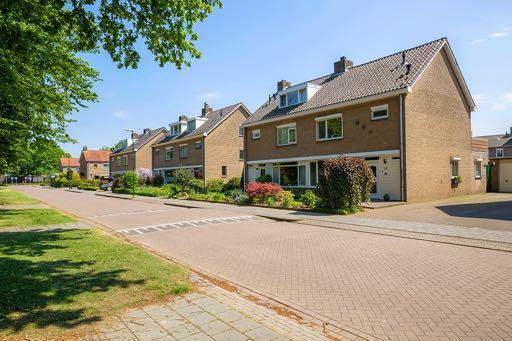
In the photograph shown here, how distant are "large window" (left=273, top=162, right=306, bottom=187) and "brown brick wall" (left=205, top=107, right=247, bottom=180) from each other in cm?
1126

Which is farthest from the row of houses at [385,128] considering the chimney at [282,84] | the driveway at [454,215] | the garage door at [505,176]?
the driveway at [454,215]

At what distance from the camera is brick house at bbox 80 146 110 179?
8369 cm

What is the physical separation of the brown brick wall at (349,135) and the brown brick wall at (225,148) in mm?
10176

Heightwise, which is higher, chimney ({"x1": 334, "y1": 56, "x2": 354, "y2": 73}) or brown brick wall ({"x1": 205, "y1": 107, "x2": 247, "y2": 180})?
chimney ({"x1": 334, "y1": 56, "x2": 354, "y2": 73})

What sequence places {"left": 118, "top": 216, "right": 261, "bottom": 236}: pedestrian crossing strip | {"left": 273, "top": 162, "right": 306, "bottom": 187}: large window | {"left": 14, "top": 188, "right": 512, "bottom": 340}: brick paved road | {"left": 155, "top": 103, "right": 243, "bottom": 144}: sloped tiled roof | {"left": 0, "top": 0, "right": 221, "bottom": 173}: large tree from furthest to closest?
1. {"left": 155, "top": 103, "right": 243, "bottom": 144}: sloped tiled roof
2. {"left": 273, "top": 162, "right": 306, "bottom": 187}: large window
3. {"left": 118, "top": 216, "right": 261, "bottom": 236}: pedestrian crossing strip
4. {"left": 0, "top": 0, "right": 221, "bottom": 173}: large tree
5. {"left": 14, "top": 188, "right": 512, "bottom": 340}: brick paved road

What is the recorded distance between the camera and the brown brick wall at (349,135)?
19.8 meters

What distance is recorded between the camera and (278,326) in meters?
4.39

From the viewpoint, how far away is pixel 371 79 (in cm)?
2300

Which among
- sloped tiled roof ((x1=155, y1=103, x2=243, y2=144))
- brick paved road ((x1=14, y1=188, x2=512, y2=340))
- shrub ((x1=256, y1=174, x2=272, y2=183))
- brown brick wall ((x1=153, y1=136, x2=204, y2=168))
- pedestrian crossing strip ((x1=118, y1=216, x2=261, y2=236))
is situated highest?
sloped tiled roof ((x1=155, y1=103, x2=243, y2=144))

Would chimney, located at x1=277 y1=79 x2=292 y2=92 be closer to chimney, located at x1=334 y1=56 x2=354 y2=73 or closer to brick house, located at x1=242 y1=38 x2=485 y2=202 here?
brick house, located at x1=242 y1=38 x2=485 y2=202

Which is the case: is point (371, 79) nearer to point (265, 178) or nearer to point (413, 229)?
point (265, 178)

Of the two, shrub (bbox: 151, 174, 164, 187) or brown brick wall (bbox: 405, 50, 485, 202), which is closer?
brown brick wall (bbox: 405, 50, 485, 202)

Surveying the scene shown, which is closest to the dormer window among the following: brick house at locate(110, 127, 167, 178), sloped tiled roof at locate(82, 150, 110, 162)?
brick house at locate(110, 127, 167, 178)

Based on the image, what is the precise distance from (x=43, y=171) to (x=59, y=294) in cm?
9551
